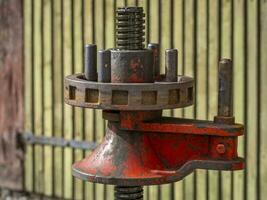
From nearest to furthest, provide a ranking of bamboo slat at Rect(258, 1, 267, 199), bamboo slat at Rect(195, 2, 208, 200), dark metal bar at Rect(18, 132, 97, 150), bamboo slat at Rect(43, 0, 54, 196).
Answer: bamboo slat at Rect(258, 1, 267, 199) < bamboo slat at Rect(195, 2, 208, 200) < dark metal bar at Rect(18, 132, 97, 150) < bamboo slat at Rect(43, 0, 54, 196)

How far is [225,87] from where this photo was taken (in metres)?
2.27

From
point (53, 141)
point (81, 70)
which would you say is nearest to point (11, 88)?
point (53, 141)

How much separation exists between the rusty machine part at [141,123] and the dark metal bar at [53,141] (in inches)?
140

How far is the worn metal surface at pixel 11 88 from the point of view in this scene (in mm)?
6316

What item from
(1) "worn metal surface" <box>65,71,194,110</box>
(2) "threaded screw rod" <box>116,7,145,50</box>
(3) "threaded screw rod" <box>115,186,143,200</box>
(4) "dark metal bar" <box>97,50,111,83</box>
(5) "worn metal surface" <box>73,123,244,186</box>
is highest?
(2) "threaded screw rod" <box>116,7,145,50</box>

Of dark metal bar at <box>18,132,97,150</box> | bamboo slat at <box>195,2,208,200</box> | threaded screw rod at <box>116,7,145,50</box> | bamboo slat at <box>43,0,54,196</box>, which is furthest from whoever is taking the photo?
bamboo slat at <box>43,0,54,196</box>

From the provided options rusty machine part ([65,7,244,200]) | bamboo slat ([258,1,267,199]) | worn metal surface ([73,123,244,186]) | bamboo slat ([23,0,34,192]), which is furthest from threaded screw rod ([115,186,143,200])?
bamboo slat ([23,0,34,192])

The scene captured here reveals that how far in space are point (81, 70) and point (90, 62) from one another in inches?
141

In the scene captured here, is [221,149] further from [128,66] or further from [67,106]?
[67,106]

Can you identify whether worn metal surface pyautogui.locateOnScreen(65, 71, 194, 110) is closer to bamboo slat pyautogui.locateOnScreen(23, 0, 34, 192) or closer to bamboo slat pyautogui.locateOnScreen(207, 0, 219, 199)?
bamboo slat pyautogui.locateOnScreen(207, 0, 219, 199)

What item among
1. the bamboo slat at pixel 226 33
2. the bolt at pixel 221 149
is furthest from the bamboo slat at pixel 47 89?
the bolt at pixel 221 149

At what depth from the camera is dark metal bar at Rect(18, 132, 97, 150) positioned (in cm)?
596

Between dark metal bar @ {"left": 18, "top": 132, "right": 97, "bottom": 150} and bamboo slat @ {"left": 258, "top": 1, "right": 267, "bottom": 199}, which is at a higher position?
bamboo slat @ {"left": 258, "top": 1, "right": 267, "bottom": 199}

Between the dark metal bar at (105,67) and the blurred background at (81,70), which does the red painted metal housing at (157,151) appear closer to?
the dark metal bar at (105,67)
